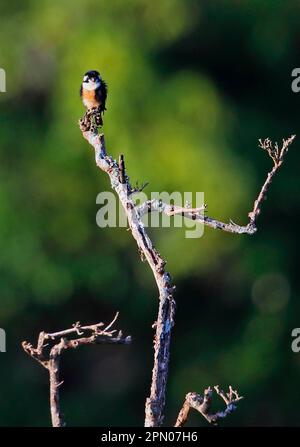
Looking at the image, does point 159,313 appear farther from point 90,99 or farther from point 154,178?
point 154,178

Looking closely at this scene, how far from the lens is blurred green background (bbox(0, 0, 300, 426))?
23.8ft

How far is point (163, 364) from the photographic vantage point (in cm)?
215

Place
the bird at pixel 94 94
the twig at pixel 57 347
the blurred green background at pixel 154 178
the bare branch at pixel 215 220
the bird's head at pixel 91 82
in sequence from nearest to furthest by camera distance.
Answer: the twig at pixel 57 347 < the bare branch at pixel 215 220 < the bird at pixel 94 94 < the bird's head at pixel 91 82 < the blurred green background at pixel 154 178

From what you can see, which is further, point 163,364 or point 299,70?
point 299,70

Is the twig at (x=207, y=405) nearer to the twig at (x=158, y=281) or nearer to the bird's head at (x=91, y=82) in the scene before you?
the twig at (x=158, y=281)

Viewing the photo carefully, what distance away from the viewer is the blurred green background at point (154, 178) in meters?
7.26

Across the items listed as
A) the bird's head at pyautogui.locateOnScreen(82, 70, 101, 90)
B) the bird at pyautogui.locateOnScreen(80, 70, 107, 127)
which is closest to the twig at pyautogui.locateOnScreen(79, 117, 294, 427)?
the bird at pyautogui.locateOnScreen(80, 70, 107, 127)

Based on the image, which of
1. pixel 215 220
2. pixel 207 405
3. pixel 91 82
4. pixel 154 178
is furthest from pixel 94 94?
pixel 154 178

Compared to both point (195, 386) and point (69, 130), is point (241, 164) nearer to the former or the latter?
point (69, 130)

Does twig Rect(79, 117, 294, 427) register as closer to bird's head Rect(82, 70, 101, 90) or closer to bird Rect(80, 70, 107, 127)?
bird Rect(80, 70, 107, 127)

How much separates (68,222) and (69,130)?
2.20 feet

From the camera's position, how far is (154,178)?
7.12 metres

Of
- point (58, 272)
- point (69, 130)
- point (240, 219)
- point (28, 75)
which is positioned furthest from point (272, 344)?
point (28, 75)

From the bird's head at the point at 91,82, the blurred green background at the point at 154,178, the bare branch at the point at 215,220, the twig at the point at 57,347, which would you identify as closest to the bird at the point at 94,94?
the bird's head at the point at 91,82
